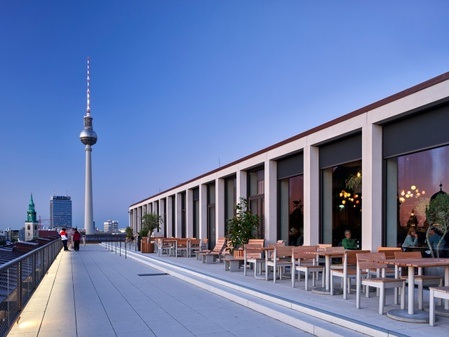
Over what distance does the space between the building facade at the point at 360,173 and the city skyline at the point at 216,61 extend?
5365 mm

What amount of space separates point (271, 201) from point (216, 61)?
18396 mm

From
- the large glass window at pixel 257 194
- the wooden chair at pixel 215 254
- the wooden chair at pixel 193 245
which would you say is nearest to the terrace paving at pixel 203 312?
the wooden chair at pixel 215 254

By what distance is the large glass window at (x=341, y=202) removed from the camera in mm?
10680

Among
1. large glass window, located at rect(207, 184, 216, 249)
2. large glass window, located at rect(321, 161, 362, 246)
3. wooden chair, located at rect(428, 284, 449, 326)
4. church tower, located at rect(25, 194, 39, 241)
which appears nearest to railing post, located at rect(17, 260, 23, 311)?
wooden chair, located at rect(428, 284, 449, 326)

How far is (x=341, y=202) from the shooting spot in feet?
37.9

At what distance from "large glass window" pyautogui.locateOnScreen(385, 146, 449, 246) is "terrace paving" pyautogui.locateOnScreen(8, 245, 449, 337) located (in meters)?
2.12

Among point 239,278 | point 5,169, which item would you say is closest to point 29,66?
point 239,278

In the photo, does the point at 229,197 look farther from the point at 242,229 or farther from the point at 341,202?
the point at 341,202

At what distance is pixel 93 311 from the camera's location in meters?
7.13

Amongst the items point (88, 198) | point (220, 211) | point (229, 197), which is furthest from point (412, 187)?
point (88, 198)

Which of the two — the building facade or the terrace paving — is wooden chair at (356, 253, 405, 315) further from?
the building facade

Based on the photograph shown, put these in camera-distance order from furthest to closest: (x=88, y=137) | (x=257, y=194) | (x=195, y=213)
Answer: (x=88, y=137) → (x=195, y=213) → (x=257, y=194)

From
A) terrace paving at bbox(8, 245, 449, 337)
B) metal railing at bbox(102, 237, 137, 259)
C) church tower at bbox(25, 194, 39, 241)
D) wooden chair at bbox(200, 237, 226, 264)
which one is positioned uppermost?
terrace paving at bbox(8, 245, 449, 337)

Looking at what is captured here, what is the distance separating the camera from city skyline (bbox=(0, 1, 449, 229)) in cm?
1653
